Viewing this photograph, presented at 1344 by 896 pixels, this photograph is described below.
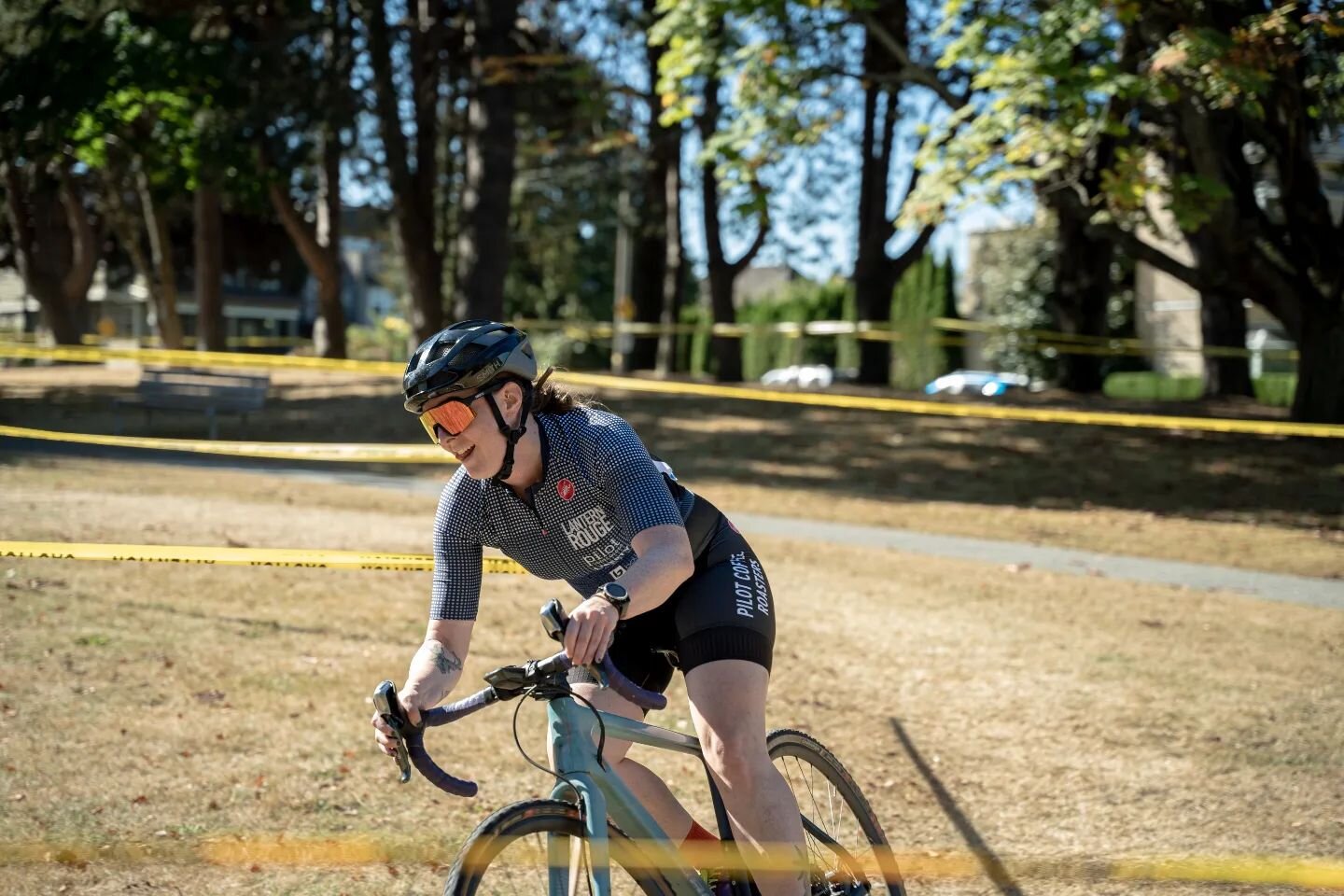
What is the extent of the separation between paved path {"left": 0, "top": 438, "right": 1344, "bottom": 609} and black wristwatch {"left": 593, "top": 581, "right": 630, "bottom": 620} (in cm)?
797

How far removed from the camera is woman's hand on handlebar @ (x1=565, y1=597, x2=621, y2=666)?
9.20ft

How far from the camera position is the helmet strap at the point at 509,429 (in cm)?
320

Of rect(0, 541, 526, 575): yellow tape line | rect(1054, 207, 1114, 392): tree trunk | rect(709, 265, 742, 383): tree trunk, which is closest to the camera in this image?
rect(0, 541, 526, 575): yellow tape line

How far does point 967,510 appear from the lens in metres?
13.6

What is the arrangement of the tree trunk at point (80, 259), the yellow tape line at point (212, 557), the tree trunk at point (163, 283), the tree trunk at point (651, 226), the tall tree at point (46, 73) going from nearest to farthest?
the yellow tape line at point (212, 557) → the tall tree at point (46, 73) → the tree trunk at point (651, 226) → the tree trunk at point (163, 283) → the tree trunk at point (80, 259)

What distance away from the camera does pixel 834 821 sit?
4.08 m

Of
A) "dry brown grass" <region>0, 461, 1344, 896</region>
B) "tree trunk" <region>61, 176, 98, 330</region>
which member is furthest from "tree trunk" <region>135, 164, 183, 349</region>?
"dry brown grass" <region>0, 461, 1344, 896</region>

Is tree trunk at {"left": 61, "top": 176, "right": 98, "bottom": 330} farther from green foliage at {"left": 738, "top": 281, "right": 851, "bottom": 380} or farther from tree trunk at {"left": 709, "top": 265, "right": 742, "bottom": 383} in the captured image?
green foliage at {"left": 738, "top": 281, "right": 851, "bottom": 380}

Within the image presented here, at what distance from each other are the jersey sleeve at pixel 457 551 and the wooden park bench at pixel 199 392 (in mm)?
14728

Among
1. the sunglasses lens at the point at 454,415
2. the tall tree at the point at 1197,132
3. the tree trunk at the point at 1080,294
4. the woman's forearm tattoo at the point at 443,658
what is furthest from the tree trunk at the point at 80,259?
the sunglasses lens at the point at 454,415

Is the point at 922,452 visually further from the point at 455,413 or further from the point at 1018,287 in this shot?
the point at 1018,287

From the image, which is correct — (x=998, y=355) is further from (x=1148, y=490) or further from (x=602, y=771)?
(x=602, y=771)

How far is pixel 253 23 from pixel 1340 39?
18.8 m

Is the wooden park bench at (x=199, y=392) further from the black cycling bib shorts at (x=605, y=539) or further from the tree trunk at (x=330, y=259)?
the black cycling bib shorts at (x=605, y=539)
